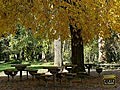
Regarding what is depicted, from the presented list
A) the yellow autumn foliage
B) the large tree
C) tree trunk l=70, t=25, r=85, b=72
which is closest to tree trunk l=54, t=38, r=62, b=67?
tree trunk l=70, t=25, r=85, b=72

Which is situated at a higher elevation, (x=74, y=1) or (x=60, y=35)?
(x=74, y=1)

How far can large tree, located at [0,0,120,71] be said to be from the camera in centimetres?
1323

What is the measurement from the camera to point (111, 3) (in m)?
14.1

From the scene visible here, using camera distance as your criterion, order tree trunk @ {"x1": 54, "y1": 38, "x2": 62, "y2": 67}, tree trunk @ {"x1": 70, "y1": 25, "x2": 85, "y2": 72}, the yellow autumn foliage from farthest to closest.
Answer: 1. tree trunk @ {"x1": 54, "y1": 38, "x2": 62, "y2": 67}
2. tree trunk @ {"x1": 70, "y1": 25, "x2": 85, "y2": 72}
3. the yellow autumn foliage

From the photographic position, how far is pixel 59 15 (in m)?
13.3

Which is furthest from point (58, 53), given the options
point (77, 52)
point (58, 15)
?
point (58, 15)

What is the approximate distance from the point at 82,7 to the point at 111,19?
1589mm

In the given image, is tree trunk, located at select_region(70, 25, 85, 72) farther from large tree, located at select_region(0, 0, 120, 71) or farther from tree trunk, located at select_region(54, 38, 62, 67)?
tree trunk, located at select_region(54, 38, 62, 67)

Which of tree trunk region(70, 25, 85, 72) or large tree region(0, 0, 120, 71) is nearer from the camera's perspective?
large tree region(0, 0, 120, 71)

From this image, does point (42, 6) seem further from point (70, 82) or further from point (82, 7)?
point (70, 82)

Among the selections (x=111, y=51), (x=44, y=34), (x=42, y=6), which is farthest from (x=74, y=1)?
(x=111, y=51)

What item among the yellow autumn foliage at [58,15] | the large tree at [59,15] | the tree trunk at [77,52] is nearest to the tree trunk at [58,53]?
the tree trunk at [77,52]

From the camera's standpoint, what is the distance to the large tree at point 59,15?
43.4 ft

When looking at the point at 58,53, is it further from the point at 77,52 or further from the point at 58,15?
the point at 58,15
